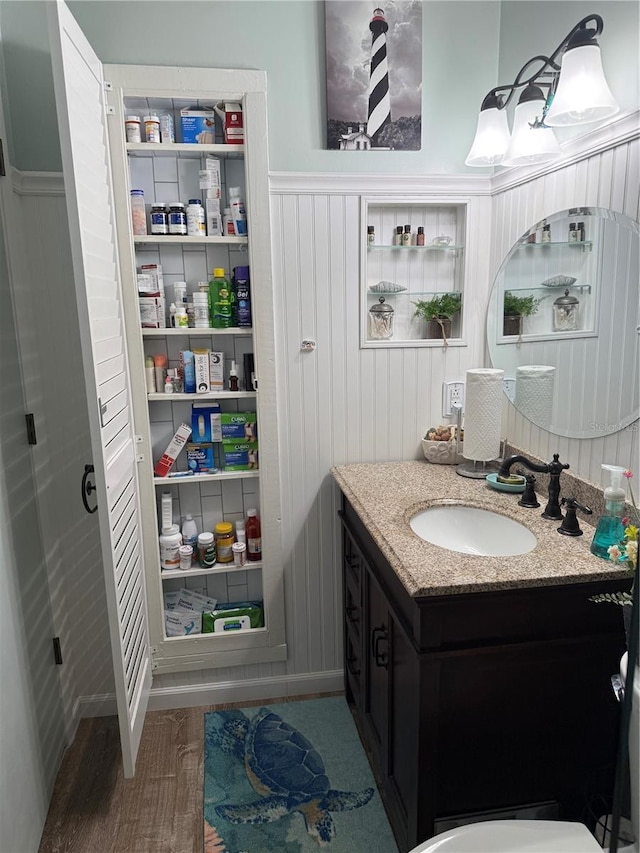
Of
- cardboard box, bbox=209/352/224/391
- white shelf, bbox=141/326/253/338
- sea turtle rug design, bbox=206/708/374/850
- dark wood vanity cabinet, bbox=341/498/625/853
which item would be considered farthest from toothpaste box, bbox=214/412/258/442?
sea turtle rug design, bbox=206/708/374/850

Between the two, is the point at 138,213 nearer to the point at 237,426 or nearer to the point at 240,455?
the point at 237,426

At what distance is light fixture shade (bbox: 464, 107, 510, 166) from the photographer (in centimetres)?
182

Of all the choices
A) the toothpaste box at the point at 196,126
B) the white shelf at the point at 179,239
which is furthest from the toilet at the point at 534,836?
the toothpaste box at the point at 196,126

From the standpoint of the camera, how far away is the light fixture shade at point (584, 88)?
4.62 feet

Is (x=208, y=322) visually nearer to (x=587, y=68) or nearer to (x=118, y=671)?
(x=118, y=671)

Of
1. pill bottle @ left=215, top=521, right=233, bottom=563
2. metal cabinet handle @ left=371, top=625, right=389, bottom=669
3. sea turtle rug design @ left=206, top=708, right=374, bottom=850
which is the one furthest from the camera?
pill bottle @ left=215, top=521, right=233, bottom=563

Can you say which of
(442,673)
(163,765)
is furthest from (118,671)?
(442,673)

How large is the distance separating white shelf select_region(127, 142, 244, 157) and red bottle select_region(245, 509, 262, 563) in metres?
1.33

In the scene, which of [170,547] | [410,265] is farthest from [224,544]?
[410,265]

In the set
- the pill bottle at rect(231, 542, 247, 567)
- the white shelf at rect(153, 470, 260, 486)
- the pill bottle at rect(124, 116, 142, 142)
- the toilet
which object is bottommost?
the toilet

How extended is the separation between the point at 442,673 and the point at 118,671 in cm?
93

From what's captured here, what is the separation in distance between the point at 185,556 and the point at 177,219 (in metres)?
1.23

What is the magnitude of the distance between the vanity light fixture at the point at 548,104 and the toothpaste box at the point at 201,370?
1129 mm

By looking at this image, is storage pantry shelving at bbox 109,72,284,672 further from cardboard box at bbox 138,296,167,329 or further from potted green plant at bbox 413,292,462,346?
potted green plant at bbox 413,292,462,346
